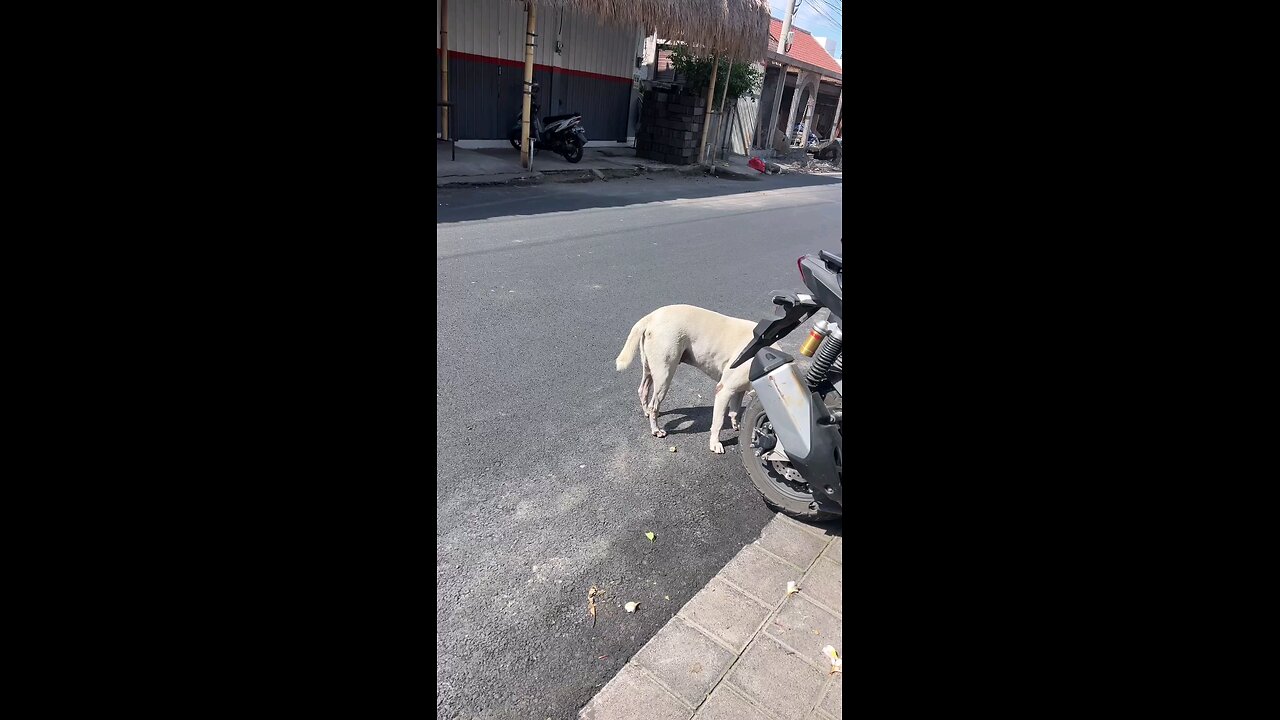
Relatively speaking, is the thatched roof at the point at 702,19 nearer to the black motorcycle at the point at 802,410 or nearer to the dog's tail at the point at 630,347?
the dog's tail at the point at 630,347

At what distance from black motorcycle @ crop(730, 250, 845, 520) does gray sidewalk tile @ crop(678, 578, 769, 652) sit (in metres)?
0.51

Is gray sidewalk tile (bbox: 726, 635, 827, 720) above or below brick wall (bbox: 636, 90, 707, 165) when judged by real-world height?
below

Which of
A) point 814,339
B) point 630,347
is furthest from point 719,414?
point 814,339

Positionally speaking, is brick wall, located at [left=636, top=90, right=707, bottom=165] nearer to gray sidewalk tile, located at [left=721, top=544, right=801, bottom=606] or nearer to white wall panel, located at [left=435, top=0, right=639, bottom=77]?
white wall panel, located at [left=435, top=0, right=639, bottom=77]

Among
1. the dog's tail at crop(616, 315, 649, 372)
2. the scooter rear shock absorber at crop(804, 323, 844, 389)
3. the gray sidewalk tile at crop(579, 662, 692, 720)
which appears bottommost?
the gray sidewalk tile at crop(579, 662, 692, 720)

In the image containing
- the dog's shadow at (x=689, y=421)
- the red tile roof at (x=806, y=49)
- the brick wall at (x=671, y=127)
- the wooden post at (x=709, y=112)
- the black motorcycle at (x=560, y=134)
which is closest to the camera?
the dog's shadow at (x=689, y=421)

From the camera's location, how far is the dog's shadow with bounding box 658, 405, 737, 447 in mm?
3840

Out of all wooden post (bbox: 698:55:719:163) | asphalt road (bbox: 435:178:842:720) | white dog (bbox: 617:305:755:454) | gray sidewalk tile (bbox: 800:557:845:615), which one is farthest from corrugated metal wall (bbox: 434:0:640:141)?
gray sidewalk tile (bbox: 800:557:845:615)

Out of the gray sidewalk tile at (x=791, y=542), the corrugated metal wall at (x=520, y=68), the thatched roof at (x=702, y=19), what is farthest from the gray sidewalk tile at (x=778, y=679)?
the corrugated metal wall at (x=520, y=68)

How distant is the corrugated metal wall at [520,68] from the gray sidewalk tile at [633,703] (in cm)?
1291

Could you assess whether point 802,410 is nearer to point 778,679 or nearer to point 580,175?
point 778,679

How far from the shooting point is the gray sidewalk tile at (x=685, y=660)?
6.96ft
